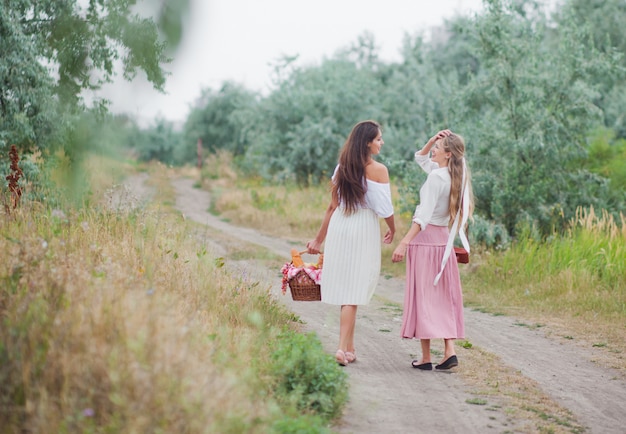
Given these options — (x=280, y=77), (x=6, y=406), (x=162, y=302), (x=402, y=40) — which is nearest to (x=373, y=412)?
(x=162, y=302)

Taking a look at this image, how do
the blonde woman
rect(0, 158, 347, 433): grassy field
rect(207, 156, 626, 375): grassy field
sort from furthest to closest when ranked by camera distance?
rect(207, 156, 626, 375): grassy field, the blonde woman, rect(0, 158, 347, 433): grassy field

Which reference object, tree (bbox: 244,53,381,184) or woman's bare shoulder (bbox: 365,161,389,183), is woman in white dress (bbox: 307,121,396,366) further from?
tree (bbox: 244,53,381,184)

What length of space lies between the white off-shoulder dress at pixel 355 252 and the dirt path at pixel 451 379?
649 mm

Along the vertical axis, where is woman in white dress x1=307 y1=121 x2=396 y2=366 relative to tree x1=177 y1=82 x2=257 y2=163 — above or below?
below

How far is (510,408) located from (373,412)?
1.07 metres

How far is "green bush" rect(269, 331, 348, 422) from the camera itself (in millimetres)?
5133

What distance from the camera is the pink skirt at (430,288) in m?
6.78

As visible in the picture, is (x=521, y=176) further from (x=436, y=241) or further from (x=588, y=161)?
(x=436, y=241)

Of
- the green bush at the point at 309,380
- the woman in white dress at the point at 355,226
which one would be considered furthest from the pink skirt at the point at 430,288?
the green bush at the point at 309,380

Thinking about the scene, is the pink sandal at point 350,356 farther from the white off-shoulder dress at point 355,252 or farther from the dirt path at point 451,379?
the white off-shoulder dress at point 355,252

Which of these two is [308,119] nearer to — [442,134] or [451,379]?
[442,134]

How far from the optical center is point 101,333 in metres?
4.25

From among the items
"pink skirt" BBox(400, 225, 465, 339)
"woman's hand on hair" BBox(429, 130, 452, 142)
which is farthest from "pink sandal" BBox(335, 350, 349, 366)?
"woman's hand on hair" BBox(429, 130, 452, 142)

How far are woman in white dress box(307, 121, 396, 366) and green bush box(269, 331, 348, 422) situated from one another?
46.2 inches
